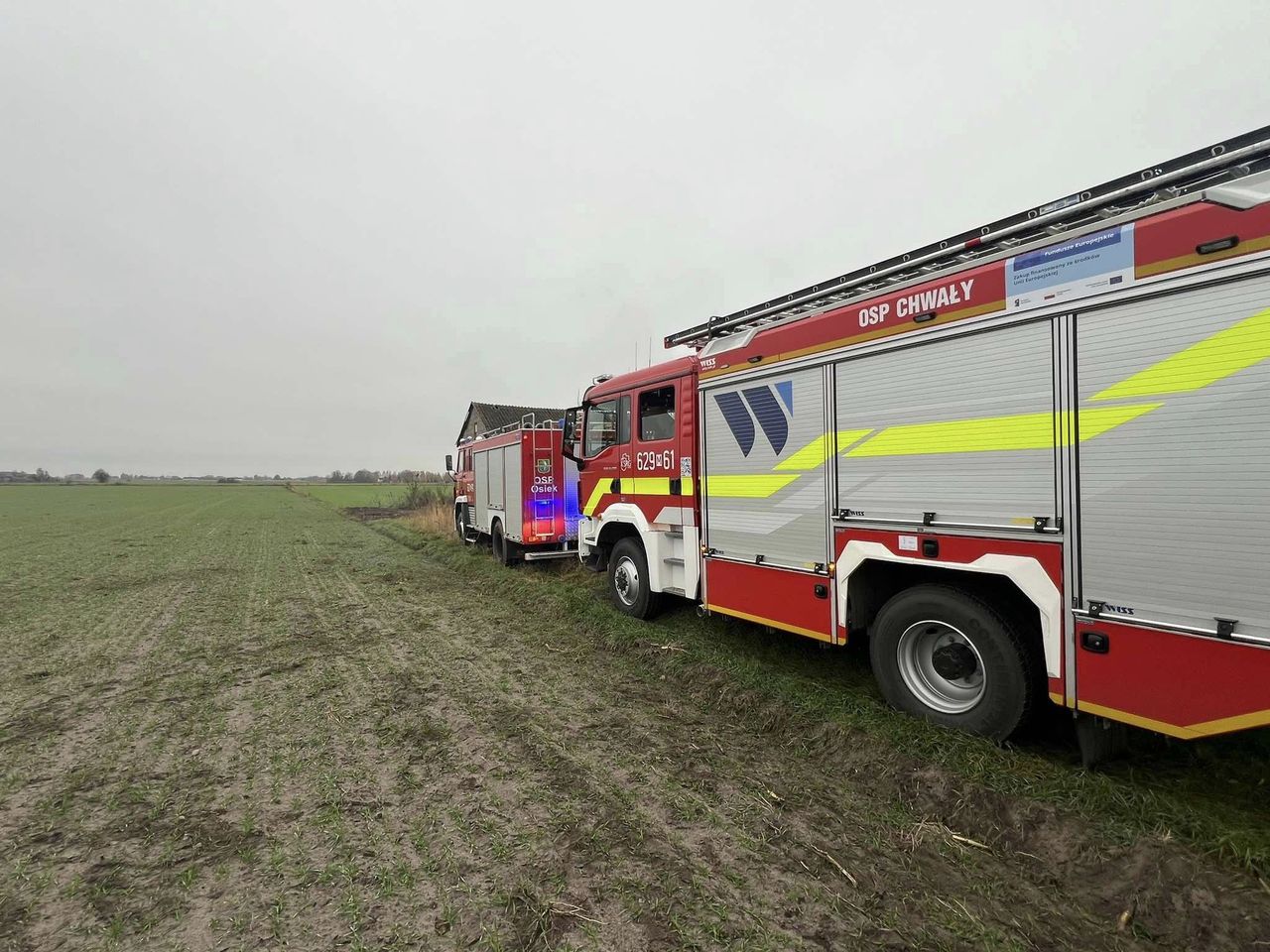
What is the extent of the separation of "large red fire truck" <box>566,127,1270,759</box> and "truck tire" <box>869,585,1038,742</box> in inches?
0.5

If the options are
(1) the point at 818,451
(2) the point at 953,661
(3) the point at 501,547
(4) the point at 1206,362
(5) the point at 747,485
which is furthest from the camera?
(3) the point at 501,547

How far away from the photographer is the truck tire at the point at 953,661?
11.4 feet

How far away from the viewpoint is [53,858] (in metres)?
2.83

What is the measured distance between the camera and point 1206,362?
8.97 ft

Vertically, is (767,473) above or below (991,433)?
below

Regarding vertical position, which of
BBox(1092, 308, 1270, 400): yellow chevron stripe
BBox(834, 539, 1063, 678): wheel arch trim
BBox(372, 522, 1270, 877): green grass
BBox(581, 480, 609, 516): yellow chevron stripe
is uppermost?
BBox(1092, 308, 1270, 400): yellow chevron stripe

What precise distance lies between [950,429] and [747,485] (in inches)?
73.2

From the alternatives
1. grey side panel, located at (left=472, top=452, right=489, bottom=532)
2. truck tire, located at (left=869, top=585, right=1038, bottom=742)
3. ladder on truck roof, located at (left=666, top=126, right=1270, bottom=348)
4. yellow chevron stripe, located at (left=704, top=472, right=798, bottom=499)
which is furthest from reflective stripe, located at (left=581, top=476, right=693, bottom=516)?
grey side panel, located at (left=472, top=452, right=489, bottom=532)

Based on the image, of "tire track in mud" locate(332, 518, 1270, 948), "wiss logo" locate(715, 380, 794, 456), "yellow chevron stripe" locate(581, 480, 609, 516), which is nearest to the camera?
"tire track in mud" locate(332, 518, 1270, 948)

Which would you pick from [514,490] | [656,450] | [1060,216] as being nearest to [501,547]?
[514,490]

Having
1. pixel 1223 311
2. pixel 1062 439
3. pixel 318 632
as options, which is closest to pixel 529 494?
pixel 318 632

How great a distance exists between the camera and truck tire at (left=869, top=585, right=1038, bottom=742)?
137 inches

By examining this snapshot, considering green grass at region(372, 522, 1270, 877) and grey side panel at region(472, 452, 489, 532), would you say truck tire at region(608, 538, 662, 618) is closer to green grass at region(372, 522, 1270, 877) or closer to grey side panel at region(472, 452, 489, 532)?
green grass at region(372, 522, 1270, 877)

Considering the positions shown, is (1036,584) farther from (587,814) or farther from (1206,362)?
(587,814)
